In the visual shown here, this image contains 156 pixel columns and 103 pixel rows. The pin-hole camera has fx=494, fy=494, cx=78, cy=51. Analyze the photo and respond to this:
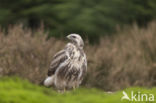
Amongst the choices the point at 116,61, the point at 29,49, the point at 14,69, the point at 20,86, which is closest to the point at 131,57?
the point at 116,61

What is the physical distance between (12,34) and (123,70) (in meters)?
2.99

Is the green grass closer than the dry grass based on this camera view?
Yes

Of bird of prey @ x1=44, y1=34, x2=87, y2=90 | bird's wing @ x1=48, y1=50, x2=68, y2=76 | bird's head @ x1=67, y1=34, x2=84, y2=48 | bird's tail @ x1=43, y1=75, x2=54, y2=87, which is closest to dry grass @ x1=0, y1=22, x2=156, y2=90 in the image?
bird's tail @ x1=43, y1=75, x2=54, y2=87

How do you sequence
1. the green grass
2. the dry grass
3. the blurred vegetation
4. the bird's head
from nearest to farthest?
the green grass, the bird's head, the dry grass, the blurred vegetation

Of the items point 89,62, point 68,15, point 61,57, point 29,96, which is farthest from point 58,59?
point 68,15

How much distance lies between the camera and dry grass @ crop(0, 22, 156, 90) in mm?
10067

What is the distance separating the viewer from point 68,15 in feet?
56.7

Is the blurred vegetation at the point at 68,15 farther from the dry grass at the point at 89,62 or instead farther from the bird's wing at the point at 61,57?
the bird's wing at the point at 61,57

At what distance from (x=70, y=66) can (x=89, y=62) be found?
2779mm

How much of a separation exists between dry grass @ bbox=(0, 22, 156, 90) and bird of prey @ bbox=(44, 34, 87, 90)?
3.14 feet

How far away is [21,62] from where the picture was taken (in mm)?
10148

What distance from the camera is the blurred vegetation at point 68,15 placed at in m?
17.4

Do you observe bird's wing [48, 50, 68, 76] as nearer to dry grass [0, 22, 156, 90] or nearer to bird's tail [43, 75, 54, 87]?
bird's tail [43, 75, 54, 87]

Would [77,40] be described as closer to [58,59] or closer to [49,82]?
[58,59]
